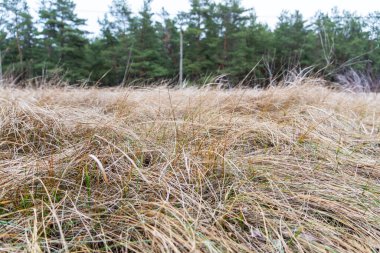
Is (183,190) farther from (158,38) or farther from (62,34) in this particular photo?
(62,34)

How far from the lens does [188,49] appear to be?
16.7 meters

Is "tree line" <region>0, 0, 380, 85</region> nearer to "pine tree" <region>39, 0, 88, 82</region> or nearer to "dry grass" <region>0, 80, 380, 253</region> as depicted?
A: "pine tree" <region>39, 0, 88, 82</region>

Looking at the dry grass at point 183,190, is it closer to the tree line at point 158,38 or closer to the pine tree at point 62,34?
the tree line at point 158,38

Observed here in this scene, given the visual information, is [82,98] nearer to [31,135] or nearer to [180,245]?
[31,135]

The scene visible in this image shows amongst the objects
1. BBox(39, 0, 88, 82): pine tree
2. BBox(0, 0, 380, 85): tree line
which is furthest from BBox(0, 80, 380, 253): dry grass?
BBox(39, 0, 88, 82): pine tree

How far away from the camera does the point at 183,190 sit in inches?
25.6

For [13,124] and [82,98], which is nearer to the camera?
[13,124]

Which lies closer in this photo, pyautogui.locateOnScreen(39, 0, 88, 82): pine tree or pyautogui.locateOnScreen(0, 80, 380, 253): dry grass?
pyautogui.locateOnScreen(0, 80, 380, 253): dry grass

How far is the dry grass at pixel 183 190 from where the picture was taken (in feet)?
1.63

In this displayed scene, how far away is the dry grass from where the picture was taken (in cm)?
50

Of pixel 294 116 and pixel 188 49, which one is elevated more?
pixel 188 49

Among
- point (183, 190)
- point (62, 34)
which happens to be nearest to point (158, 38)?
point (62, 34)

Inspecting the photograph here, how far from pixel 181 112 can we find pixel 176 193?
89 cm

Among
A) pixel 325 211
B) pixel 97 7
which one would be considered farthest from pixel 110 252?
pixel 97 7
